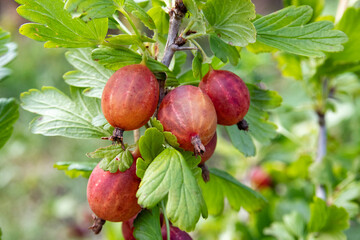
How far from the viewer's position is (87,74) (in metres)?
0.76

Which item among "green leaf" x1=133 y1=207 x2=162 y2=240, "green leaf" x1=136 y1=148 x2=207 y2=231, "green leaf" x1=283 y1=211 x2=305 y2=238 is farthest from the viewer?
"green leaf" x1=283 y1=211 x2=305 y2=238

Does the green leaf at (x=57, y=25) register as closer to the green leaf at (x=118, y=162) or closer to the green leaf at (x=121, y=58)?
the green leaf at (x=121, y=58)

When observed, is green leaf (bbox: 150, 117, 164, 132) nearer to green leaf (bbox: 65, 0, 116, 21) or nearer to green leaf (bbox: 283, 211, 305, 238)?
green leaf (bbox: 65, 0, 116, 21)

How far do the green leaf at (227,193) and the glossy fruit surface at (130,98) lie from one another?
0.30m

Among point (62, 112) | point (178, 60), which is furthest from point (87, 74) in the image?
point (178, 60)

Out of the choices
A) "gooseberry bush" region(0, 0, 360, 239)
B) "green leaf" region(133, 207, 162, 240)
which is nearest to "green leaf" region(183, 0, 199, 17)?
"gooseberry bush" region(0, 0, 360, 239)

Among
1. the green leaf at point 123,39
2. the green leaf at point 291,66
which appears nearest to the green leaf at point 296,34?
the green leaf at point 123,39

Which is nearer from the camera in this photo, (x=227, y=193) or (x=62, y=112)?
(x=62, y=112)

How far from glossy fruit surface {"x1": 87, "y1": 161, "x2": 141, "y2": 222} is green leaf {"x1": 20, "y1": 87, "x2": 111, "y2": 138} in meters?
0.13

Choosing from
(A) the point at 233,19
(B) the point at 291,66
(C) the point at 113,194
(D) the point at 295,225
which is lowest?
(D) the point at 295,225

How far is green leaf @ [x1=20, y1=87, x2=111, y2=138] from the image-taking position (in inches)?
28.4

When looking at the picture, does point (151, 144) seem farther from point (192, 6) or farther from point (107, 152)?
point (192, 6)

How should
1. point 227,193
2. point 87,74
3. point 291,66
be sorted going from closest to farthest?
point 87,74 → point 227,193 → point 291,66

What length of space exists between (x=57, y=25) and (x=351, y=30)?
0.77 meters
